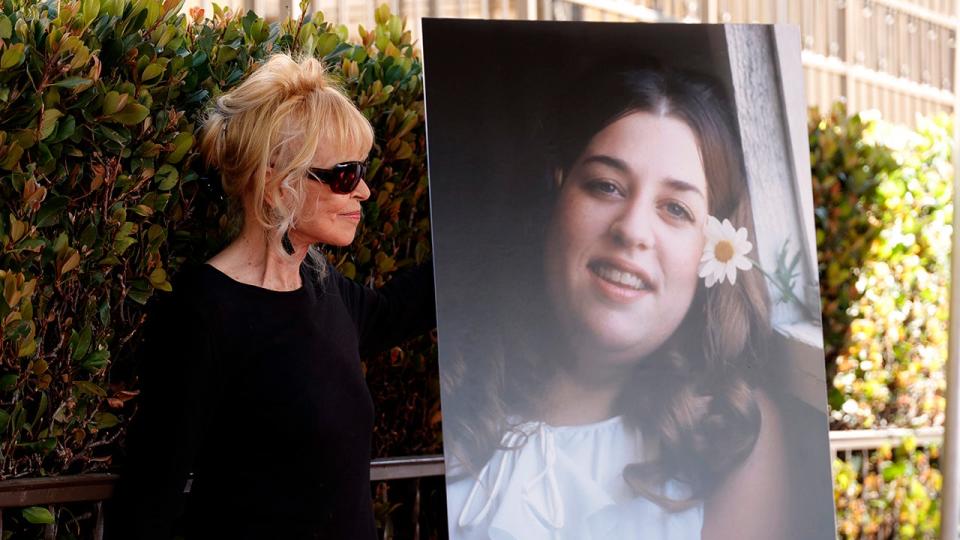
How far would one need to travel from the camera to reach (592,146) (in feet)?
10.5

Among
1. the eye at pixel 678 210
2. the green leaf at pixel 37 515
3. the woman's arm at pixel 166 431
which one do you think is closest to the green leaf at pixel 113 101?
the woman's arm at pixel 166 431

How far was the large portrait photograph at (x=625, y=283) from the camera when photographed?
3.06m

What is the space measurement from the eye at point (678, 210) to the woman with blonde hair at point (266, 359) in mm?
853

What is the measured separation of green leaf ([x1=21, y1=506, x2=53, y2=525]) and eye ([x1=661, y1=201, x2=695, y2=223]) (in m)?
1.63

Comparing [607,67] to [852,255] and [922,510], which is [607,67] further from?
[922,510]

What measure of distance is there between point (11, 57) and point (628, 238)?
1497mm

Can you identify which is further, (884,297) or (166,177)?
(884,297)

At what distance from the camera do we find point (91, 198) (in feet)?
9.14

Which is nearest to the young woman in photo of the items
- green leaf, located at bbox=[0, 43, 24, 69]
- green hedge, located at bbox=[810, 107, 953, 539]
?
green leaf, located at bbox=[0, 43, 24, 69]

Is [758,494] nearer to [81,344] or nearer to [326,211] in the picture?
[326,211]

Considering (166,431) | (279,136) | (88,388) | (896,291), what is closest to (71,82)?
(279,136)

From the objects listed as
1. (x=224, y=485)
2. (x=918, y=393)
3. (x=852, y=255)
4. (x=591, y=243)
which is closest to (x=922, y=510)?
(x=918, y=393)

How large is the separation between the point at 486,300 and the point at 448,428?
32cm

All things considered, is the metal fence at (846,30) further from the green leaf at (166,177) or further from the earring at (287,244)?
the earring at (287,244)
